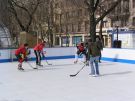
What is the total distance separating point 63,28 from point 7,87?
42.2 meters

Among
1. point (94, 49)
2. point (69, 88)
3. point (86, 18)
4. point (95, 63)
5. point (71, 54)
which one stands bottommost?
point (69, 88)

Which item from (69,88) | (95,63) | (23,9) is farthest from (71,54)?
(69,88)

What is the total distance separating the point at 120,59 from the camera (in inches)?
858

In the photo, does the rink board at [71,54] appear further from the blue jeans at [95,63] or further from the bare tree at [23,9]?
the bare tree at [23,9]

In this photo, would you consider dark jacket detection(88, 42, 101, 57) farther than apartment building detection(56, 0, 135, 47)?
No

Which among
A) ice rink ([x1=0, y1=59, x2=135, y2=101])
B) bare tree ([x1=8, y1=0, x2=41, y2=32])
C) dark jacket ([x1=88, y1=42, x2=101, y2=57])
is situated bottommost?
ice rink ([x1=0, y1=59, x2=135, y2=101])

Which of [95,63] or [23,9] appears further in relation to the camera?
[23,9]

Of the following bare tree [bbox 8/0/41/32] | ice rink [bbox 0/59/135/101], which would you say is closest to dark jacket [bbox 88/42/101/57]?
ice rink [bbox 0/59/135/101]

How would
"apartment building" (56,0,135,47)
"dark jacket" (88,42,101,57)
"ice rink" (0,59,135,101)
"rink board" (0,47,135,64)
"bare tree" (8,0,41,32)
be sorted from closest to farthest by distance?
"ice rink" (0,59,135,101), "dark jacket" (88,42,101,57), "rink board" (0,47,135,64), "bare tree" (8,0,41,32), "apartment building" (56,0,135,47)

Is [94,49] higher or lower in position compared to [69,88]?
higher

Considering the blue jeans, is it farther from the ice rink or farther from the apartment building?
the apartment building

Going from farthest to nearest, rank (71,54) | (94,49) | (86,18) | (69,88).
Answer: (86,18) → (71,54) → (94,49) → (69,88)

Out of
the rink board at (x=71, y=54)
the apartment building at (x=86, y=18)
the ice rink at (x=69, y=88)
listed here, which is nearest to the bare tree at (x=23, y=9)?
the rink board at (x=71, y=54)

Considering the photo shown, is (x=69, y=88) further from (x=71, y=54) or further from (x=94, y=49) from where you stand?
(x=71, y=54)
